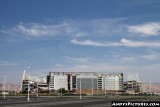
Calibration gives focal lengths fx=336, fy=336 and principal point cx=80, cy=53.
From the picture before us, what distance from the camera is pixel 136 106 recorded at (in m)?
19.6

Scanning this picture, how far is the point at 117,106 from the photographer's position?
19.2 meters

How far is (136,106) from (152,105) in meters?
1.36

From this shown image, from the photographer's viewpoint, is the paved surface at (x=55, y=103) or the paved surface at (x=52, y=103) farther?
the paved surface at (x=55, y=103)

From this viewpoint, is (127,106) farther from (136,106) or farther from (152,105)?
(152,105)

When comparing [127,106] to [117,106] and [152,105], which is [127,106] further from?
[152,105]

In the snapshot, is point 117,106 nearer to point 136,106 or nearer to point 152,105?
point 136,106

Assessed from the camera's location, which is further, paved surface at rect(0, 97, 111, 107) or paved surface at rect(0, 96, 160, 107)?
paved surface at rect(0, 96, 160, 107)

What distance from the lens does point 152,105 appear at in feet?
66.8

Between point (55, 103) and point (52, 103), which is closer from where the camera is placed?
point (52, 103)

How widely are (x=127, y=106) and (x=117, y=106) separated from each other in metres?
0.58

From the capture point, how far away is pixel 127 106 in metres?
→ 19.2

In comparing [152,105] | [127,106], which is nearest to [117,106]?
[127,106]
